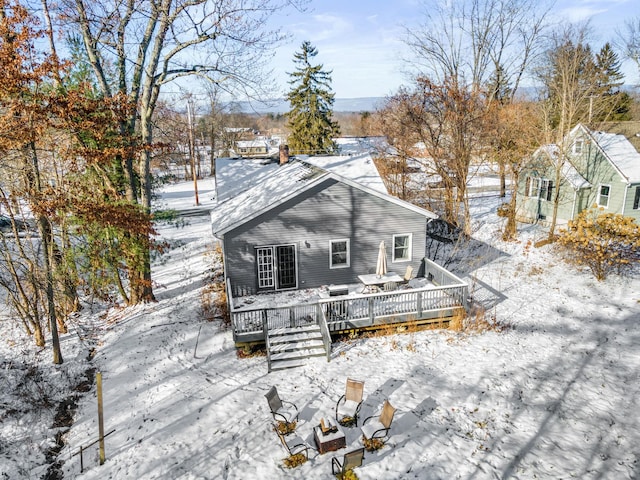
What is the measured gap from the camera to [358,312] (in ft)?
44.1

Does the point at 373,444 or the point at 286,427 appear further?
the point at 286,427

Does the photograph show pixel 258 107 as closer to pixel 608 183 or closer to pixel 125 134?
pixel 125 134

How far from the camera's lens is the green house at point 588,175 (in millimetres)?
22203

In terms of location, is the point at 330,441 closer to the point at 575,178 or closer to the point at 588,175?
the point at 575,178

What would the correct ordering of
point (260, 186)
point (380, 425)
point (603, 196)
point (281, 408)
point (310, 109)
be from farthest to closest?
point (310, 109) → point (603, 196) → point (260, 186) → point (281, 408) → point (380, 425)

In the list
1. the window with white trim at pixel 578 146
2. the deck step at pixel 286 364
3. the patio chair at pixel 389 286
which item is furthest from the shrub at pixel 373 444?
the window with white trim at pixel 578 146

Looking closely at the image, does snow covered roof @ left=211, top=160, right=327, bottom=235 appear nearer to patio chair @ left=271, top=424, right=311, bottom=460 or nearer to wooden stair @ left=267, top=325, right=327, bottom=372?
wooden stair @ left=267, top=325, right=327, bottom=372

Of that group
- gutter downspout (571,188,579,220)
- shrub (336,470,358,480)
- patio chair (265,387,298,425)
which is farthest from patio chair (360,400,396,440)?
gutter downspout (571,188,579,220)

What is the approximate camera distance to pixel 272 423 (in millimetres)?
9430

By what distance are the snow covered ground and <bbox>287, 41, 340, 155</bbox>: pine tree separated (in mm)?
29800

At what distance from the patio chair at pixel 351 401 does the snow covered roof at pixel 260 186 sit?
7.24m

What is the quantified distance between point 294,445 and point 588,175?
23.8m

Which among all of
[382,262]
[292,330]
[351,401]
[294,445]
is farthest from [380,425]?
[382,262]

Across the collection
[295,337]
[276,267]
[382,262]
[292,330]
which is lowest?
[295,337]
